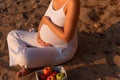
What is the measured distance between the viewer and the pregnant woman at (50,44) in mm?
2947

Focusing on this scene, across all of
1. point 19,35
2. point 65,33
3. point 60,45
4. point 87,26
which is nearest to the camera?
point 65,33

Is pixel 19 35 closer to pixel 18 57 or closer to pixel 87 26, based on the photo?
pixel 18 57

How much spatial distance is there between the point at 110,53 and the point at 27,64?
859mm

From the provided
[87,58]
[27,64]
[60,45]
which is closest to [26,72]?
[27,64]

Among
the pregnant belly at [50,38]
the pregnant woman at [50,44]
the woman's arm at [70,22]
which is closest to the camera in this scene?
the woman's arm at [70,22]

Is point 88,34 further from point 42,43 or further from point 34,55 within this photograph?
point 34,55

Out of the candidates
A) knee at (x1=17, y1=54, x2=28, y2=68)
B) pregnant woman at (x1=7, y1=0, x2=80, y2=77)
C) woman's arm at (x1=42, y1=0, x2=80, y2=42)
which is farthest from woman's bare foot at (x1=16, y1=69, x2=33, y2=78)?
woman's arm at (x1=42, y1=0, x2=80, y2=42)

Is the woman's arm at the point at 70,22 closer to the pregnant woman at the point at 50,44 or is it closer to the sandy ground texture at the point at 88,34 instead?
the pregnant woman at the point at 50,44

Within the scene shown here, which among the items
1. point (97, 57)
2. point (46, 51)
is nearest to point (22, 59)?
point (46, 51)

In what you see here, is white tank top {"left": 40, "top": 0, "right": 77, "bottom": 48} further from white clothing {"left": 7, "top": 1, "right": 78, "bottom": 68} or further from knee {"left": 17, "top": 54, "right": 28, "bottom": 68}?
knee {"left": 17, "top": 54, "right": 28, "bottom": 68}

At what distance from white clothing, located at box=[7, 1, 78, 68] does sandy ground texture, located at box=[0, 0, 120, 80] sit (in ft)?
0.44

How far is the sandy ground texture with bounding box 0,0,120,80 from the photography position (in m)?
3.15

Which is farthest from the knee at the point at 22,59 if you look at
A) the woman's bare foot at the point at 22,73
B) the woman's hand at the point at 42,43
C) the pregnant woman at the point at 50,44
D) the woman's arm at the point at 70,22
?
the woman's arm at the point at 70,22

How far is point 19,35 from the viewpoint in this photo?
3340 mm
